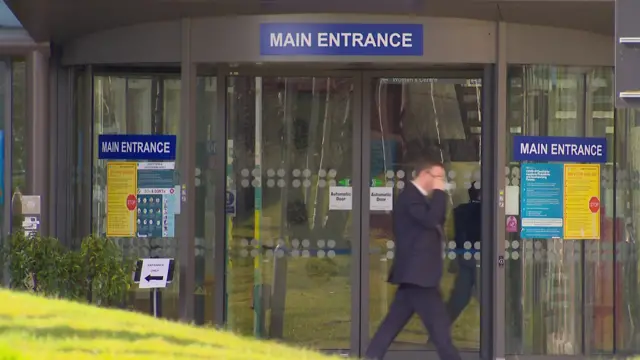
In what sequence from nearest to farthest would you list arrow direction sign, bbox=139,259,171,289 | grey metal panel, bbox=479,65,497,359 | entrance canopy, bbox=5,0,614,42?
entrance canopy, bbox=5,0,614,42 < arrow direction sign, bbox=139,259,171,289 < grey metal panel, bbox=479,65,497,359

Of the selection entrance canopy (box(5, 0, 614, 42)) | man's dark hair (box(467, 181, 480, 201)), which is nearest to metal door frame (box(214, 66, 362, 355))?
man's dark hair (box(467, 181, 480, 201))

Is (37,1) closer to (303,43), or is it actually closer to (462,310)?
(303,43)

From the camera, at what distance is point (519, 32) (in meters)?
8.93

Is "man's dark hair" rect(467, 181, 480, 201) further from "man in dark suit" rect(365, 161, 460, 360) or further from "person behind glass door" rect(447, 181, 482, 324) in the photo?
"man in dark suit" rect(365, 161, 460, 360)

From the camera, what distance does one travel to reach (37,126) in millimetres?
9547

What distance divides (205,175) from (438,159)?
2064 mm

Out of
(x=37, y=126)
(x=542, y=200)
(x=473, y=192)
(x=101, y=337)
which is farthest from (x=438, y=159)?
(x=101, y=337)

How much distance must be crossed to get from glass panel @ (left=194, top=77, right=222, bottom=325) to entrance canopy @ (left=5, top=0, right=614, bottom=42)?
3.78 feet

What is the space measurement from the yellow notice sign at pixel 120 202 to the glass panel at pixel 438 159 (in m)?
2.11

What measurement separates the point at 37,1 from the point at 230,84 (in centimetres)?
214

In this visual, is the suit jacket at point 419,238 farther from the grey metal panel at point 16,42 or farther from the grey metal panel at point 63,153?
the grey metal panel at point 16,42

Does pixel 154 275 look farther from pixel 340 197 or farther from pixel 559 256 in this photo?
pixel 559 256

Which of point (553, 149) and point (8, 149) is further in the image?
point (8, 149)

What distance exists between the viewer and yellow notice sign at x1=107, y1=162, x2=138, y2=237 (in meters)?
9.80
